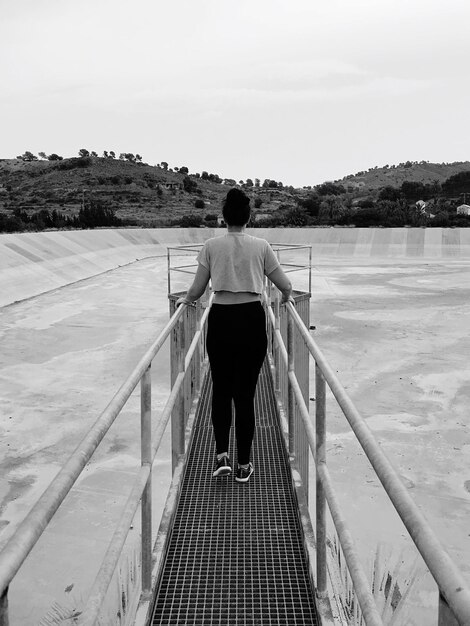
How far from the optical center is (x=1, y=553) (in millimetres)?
1054

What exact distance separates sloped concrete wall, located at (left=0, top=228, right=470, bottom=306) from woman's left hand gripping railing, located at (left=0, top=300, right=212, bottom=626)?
13.7 meters

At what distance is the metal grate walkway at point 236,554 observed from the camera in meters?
2.49

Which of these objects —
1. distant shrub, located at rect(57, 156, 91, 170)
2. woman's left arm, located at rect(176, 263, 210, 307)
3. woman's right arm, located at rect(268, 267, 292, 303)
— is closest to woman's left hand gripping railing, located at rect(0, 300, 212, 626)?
woman's left arm, located at rect(176, 263, 210, 307)

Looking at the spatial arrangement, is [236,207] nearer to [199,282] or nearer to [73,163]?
[199,282]

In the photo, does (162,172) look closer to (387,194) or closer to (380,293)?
(387,194)

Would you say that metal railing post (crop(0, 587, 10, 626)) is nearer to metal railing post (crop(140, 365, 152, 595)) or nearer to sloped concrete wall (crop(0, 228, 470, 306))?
metal railing post (crop(140, 365, 152, 595))

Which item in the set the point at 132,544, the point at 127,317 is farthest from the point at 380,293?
the point at 132,544

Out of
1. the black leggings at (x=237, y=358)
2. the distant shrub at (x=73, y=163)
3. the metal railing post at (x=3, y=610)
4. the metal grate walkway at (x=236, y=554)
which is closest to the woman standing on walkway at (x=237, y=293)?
the black leggings at (x=237, y=358)

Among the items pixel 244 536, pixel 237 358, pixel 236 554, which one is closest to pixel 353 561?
pixel 236 554

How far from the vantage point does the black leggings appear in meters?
3.20

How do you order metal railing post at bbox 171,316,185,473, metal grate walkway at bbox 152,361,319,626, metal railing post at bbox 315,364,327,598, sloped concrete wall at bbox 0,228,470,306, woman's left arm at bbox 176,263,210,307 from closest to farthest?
metal railing post at bbox 315,364,327,598, metal grate walkway at bbox 152,361,319,626, woman's left arm at bbox 176,263,210,307, metal railing post at bbox 171,316,185,473, sloped concrete wall at bbox 0,228,470,306

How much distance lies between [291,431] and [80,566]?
1.60 meters

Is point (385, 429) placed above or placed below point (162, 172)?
below

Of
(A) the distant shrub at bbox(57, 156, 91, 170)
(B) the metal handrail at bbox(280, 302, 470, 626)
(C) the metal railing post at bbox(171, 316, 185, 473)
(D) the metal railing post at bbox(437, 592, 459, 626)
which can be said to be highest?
(A) the distant shrub at bbox(57, 156, 91, 170)
